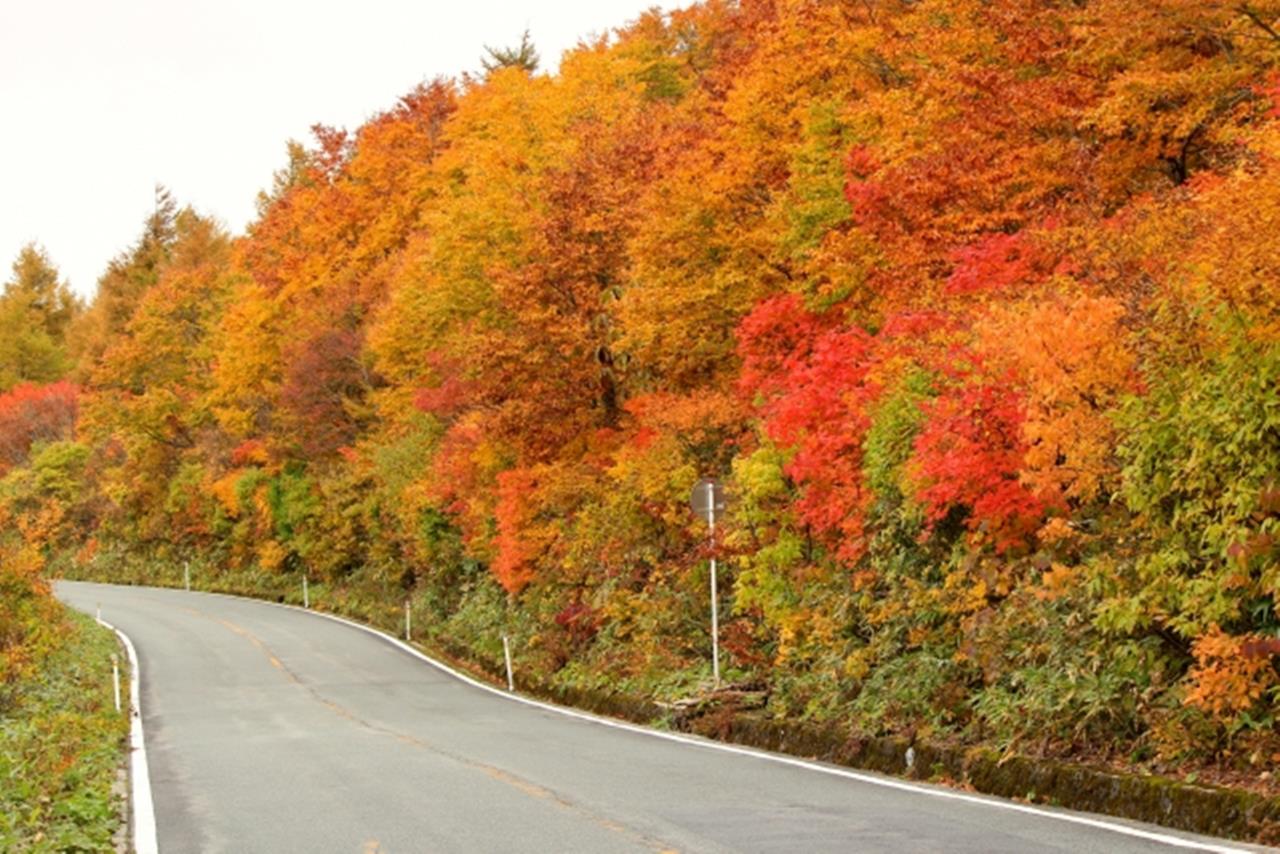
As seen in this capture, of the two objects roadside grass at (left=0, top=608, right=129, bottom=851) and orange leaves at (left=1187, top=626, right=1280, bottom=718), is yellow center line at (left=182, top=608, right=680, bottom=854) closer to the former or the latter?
roadside grass at (left=0, top=608, right=129, bottom=851)

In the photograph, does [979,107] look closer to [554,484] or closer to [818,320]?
[818,320]

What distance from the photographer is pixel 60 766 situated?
1179 cm

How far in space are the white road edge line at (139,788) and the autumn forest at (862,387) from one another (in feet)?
6.90

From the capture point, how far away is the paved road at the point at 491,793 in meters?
8.24

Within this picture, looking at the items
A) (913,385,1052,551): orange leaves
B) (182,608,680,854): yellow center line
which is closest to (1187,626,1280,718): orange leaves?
(913,385,1052,551): orange leaves

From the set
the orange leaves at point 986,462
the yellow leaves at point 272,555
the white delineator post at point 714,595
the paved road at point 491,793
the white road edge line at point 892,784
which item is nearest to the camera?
the white road edge line at point 892,784

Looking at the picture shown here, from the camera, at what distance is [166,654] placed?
33.1 metres

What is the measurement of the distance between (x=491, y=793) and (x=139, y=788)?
4233mm

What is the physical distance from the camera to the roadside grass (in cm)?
922

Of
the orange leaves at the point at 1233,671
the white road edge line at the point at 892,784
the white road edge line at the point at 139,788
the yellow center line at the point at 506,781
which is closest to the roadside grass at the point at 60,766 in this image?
the white road edge line at the point at 139,788

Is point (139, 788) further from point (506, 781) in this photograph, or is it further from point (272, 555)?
point (272, 555)

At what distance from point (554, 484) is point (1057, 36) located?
12.6m

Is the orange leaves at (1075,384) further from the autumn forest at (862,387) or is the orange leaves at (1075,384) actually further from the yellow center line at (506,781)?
the yellow center line at (506,781)

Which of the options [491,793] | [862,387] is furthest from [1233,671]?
[862,387]
